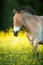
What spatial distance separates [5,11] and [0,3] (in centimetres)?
64

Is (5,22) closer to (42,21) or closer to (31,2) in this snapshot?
(31,2)

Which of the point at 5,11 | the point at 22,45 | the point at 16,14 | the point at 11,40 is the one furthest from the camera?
the point at 5,11

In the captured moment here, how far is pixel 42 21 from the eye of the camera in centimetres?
1060

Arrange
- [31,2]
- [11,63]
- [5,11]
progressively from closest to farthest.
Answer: [11,63]
[31,2]
[5,11]

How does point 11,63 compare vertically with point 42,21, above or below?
below

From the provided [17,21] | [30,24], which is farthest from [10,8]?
[17,21]

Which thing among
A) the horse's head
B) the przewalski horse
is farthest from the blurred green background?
the horse's head

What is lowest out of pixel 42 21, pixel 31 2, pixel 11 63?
pixel 11 63

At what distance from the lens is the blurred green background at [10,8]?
51.8ft

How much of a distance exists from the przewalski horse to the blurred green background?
4.79m

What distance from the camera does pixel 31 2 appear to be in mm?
15820

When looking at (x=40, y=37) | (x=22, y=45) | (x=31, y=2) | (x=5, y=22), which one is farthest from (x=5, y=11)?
(x=40, y=37)

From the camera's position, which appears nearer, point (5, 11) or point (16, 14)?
point (16, 14)

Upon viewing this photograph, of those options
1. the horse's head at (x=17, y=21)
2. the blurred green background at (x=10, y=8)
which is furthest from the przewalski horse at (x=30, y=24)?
the blurred green background at (x=10, y=8)
